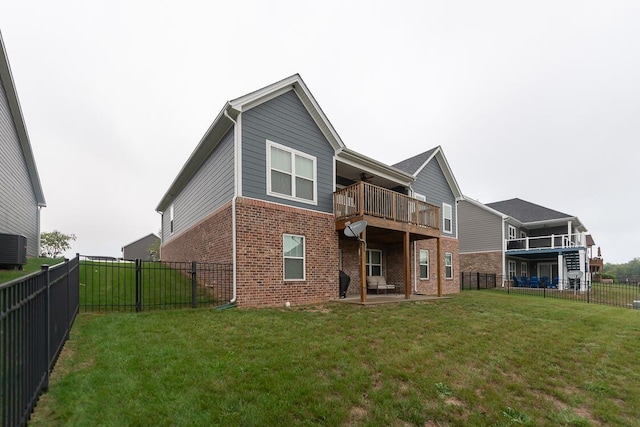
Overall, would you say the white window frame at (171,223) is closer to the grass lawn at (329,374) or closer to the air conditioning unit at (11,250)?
the air conditioning unit at (11,250)

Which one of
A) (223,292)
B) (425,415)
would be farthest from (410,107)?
(425,415)

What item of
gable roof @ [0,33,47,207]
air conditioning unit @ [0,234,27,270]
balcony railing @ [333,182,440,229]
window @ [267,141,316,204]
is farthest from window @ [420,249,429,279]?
gable roof @ [0,33,47,207]

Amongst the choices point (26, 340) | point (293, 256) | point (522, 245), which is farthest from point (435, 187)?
point (26, 340)

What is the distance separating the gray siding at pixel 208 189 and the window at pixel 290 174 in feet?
4.22

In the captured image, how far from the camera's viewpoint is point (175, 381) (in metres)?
3.81

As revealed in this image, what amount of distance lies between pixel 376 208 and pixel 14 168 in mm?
16699

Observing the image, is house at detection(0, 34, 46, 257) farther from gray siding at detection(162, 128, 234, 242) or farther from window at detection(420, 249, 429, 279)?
window at detection(420, 249, 429, 279)

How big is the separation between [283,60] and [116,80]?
10508 millimetres

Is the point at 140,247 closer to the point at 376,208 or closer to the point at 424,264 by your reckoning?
the point at 424,264

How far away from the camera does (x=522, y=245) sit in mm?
24953

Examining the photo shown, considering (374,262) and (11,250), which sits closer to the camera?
(11,250)

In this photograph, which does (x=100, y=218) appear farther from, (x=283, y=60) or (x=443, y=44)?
(x=443, y=44)

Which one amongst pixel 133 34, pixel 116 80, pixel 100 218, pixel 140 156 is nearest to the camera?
pixel 133 34

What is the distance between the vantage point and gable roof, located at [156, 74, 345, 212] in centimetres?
939
